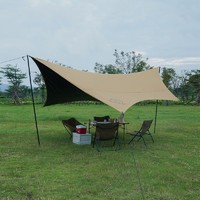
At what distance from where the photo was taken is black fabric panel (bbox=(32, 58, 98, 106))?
732 centimetres

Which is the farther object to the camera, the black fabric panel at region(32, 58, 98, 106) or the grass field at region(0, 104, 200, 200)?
the black fabric panel at region(32, 58, 98, 106)

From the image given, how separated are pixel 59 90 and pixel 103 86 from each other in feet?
6.39

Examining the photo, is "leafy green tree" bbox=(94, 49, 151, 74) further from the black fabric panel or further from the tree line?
the black fabric panel

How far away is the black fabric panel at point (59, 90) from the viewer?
7.32 m

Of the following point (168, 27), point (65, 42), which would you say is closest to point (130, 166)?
point (168, 27)

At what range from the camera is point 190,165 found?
5.07 metres

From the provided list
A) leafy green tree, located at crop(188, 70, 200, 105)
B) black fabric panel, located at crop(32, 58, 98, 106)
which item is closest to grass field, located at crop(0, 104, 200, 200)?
black fabric panel, located at crop(32, 58, 98, 106)

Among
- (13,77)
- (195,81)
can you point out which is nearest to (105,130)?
(195,81)

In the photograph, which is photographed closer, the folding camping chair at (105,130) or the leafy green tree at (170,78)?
the folding camping chair at (105,130)

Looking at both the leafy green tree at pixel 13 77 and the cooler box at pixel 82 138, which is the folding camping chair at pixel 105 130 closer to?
the cooler box at pixel 82 138

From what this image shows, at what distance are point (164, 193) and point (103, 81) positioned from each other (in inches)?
148

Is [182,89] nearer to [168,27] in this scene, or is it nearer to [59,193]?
[168,27]

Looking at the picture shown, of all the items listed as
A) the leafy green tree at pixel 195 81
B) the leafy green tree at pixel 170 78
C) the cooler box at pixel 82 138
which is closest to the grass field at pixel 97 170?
the cooler box at pixel 82 138

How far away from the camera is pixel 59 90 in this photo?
8.11m
